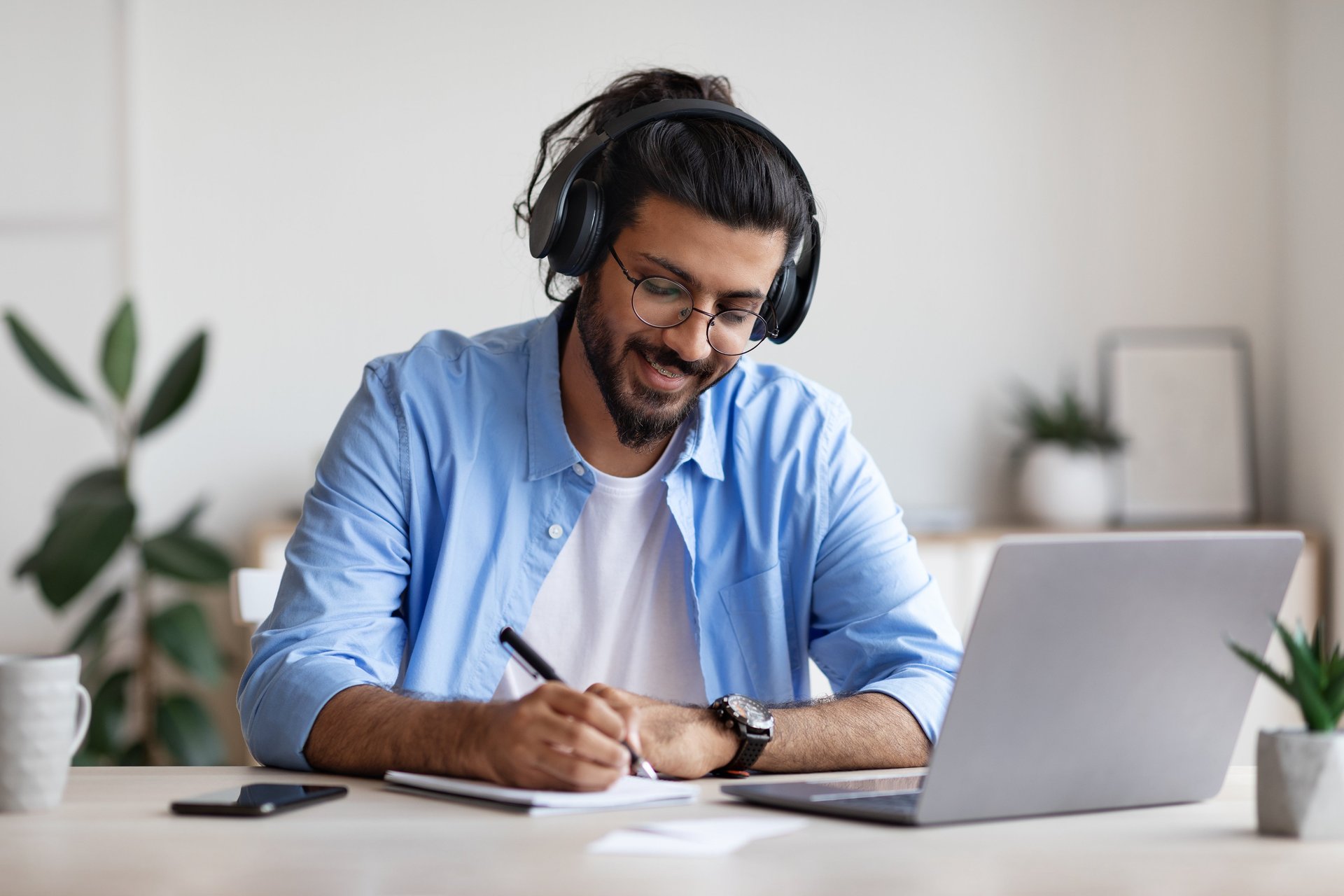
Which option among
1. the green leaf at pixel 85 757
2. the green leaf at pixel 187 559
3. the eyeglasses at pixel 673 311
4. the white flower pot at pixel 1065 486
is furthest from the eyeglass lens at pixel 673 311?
the green leaf at pixel 85 757

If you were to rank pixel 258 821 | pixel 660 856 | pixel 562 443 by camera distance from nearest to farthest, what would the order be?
pixel 660 856 < pixel 258 821 < pixel 562 443

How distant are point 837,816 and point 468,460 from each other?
0.77 metres

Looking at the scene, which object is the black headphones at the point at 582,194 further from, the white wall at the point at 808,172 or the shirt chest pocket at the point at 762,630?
the white wall at the point at 808,172

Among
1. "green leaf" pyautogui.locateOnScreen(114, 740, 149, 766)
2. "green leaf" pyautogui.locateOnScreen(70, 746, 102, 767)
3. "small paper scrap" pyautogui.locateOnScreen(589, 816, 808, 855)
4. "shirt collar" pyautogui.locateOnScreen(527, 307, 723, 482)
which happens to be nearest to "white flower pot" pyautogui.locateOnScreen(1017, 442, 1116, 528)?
"shirt collar" pyautogui.locateOnScreen(527, 307, 723, 482)

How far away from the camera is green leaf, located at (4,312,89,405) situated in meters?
3.15

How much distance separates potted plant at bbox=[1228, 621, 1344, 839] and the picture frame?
9.23 ft

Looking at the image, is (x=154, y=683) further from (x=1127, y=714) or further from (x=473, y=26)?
(x=1127, y=714)

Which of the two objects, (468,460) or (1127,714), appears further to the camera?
(468,460)

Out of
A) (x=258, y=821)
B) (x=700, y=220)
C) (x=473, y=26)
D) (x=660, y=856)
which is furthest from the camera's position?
(x=473, y=26)

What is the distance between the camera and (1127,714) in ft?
3.50

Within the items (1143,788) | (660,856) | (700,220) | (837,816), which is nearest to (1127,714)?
(1143,788)

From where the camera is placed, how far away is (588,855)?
921 mm

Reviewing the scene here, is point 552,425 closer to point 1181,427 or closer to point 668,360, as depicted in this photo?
point 668,360

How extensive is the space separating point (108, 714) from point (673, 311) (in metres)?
2.29
